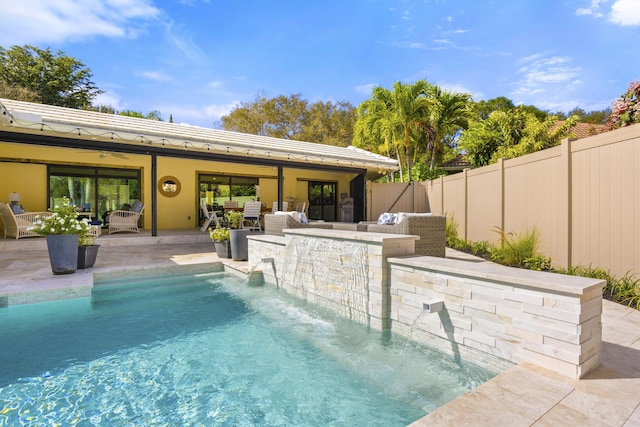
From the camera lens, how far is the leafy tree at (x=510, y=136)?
37.9 feet

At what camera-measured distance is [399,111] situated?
44.3 ft

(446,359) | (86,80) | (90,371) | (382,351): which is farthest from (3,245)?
(86,80)

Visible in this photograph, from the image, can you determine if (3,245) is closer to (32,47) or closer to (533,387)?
(533,387)

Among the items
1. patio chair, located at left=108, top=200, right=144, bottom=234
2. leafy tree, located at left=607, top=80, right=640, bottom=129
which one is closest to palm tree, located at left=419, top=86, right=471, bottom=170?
leafy tree, located at left=607, top=80, right=640, bottom=129

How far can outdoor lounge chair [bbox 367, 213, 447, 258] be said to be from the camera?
5902 millimetres

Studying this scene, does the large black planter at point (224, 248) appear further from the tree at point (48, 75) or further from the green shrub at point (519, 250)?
the tree at point (48, 75)

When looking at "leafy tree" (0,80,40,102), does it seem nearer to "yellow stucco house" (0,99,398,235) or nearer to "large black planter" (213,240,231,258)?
"yellow stucco house" (0,99,398,235)

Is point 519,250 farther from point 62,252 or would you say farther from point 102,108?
point 102,108

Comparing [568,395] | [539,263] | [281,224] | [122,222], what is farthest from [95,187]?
[568,395]

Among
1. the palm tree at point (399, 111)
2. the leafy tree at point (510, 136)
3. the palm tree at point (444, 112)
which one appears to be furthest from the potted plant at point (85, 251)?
the palm tree at point (444, 112)

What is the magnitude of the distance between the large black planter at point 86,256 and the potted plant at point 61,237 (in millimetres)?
269

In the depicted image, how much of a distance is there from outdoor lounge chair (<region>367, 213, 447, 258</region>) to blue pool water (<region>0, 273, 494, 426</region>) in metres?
2.38

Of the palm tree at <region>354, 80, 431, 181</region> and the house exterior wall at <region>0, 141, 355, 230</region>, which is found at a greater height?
the palm tree at <region>354, 80, 431, 181</region>

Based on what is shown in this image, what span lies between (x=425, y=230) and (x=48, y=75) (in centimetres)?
2479
